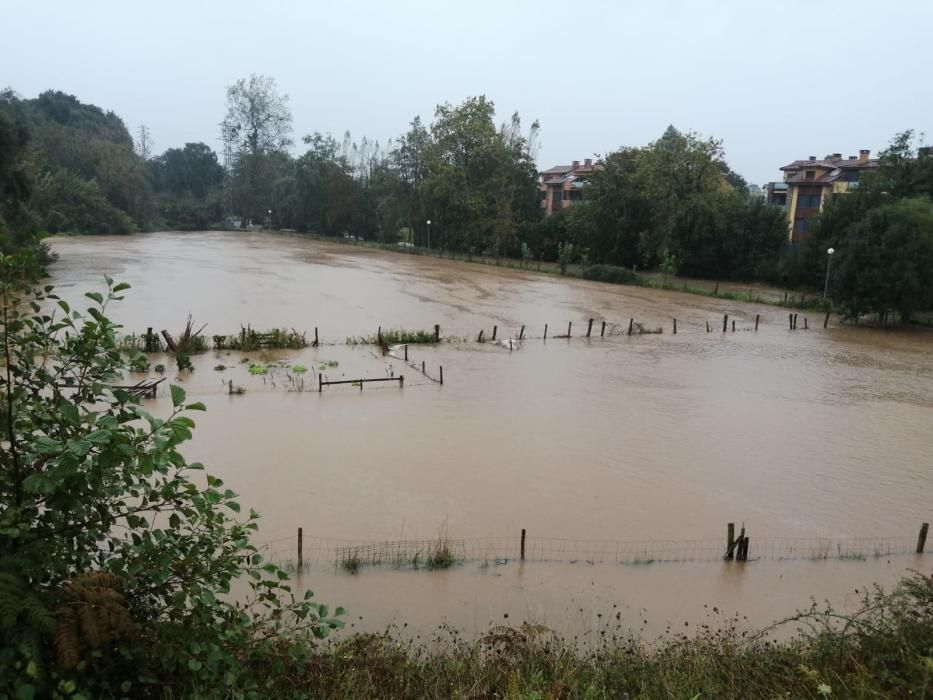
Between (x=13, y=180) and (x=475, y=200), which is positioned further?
(x=475, y=200)

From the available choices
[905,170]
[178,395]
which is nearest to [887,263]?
[905,170]

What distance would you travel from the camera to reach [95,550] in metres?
3.12

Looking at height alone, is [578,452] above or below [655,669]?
below

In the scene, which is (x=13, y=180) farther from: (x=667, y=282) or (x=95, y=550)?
(x=95, y=550)

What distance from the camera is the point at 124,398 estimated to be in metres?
2.90

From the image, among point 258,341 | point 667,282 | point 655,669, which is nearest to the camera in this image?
point 655,669

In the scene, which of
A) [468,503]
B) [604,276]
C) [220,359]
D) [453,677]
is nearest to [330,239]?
[604,276]

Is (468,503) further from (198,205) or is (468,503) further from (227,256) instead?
(198,205)

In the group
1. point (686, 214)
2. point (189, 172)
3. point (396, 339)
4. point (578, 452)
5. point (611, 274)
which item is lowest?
point (578, 452)

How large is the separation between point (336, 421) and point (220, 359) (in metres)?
5.93

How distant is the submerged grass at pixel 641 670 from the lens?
157 inches

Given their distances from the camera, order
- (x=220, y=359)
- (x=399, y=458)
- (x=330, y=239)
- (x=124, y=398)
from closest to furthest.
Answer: (x=124, y=398), (x=399, y=458), (x=220, y=359), (x=330, y=239)

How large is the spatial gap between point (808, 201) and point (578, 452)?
38775mm

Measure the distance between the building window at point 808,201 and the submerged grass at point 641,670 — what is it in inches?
1707
